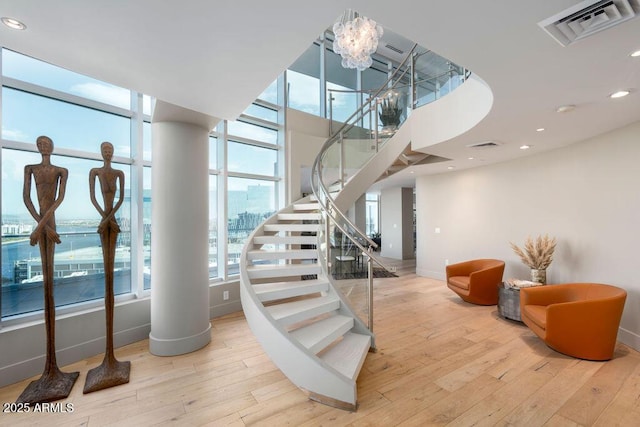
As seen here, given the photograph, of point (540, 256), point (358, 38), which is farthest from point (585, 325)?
point (358, 38)

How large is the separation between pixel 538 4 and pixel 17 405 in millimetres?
4935

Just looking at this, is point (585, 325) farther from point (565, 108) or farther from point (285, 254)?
point (285, 254)

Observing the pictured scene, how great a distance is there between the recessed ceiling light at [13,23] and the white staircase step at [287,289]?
109 inches

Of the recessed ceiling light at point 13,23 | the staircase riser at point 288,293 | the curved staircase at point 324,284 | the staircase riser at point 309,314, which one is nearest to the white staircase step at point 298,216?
the curved staircase at point 324,284

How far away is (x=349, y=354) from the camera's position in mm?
3059

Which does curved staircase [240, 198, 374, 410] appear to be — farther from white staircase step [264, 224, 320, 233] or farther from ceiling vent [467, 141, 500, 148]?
ceiling vent [467, 141, 500, 148]

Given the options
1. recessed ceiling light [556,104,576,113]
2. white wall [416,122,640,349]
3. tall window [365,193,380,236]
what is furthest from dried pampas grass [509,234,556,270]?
tall window [365,193,380,236]

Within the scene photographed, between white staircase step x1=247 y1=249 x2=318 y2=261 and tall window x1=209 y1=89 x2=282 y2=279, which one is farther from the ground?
tall window x1=209 y1=89 x2=282 y2=279

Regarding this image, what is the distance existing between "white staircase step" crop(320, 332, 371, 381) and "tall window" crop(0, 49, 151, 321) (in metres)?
2.96

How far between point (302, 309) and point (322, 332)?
35 centimetres

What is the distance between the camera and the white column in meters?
3.65

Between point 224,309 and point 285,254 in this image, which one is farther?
point 224,309

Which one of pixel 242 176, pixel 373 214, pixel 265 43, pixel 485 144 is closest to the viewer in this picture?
pixel 265 43

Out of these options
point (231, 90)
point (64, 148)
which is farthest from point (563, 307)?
point (64, 148)
